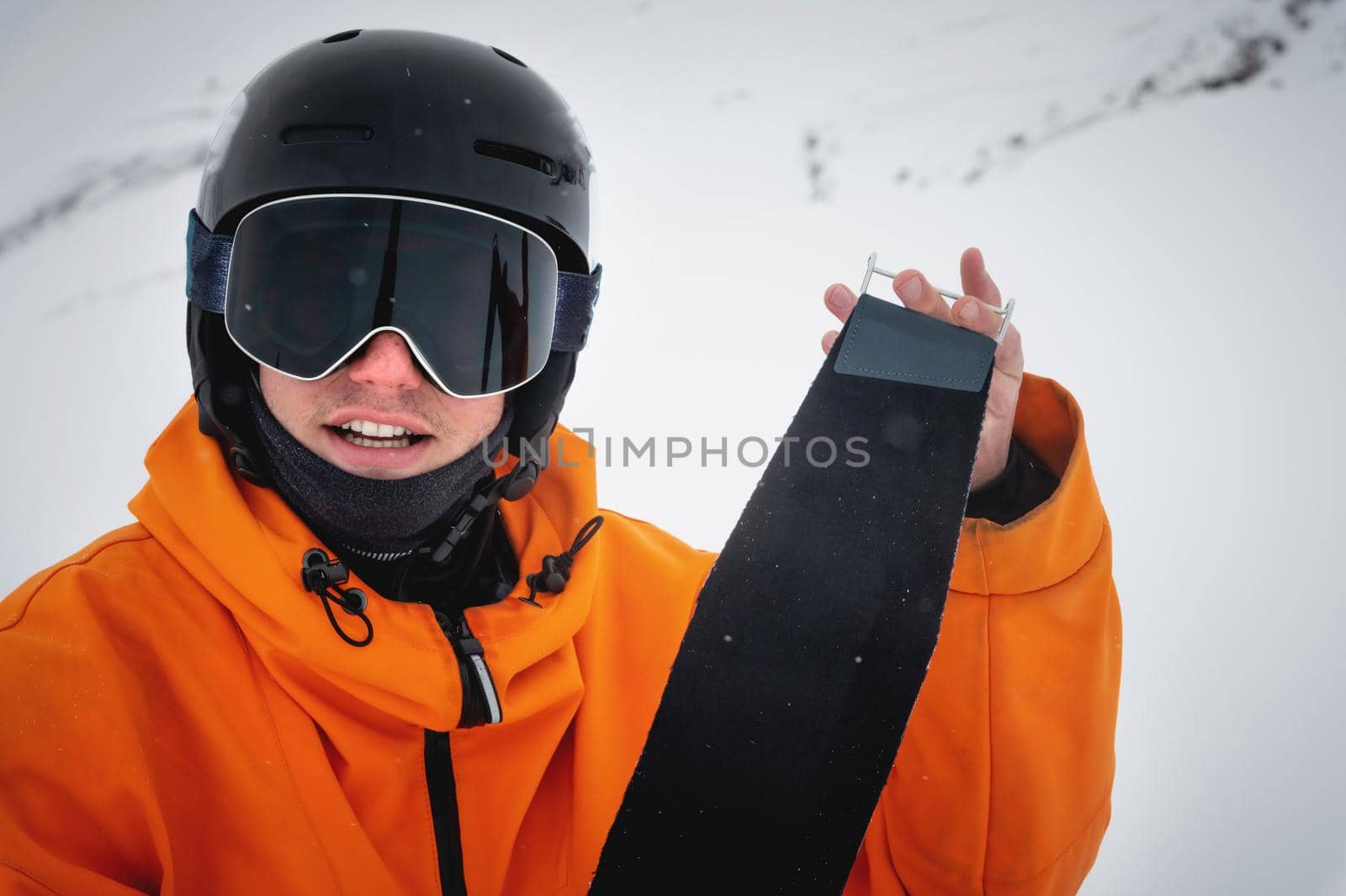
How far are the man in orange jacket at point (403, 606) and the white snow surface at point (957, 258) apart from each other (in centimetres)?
196

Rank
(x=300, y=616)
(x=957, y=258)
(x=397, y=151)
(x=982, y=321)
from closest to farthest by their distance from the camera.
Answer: (x=300, y=616) < (x=982, y=321) < (x=397, y=151) < (x=957, y=258)

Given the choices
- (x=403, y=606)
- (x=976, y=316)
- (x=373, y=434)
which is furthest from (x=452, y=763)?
(x=976, y=316)

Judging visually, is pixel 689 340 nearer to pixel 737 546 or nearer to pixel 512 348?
pixel 512 348

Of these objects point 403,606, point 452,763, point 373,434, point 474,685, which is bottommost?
point 452,763

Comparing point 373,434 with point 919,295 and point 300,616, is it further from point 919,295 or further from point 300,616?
point 919,295

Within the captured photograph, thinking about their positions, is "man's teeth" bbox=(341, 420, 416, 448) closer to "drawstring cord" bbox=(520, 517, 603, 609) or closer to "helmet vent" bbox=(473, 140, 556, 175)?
"drawstring cord" bbox=(520, 517, 603, 609)

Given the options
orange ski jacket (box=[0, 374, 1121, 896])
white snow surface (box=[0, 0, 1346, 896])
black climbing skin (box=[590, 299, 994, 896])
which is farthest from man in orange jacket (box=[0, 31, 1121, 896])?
white snow surface (box=[0, 0, 1346, 896])

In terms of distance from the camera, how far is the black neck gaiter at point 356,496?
145 cm

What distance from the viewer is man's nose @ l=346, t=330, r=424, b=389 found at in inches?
59.0

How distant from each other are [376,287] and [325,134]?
39 cm

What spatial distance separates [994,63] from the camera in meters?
3.75

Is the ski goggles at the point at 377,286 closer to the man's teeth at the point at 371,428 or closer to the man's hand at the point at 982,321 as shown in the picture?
the man's teeth at the point at 371,428

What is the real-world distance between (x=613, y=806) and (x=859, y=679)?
0.54m

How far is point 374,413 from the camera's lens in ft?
4.89
